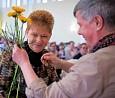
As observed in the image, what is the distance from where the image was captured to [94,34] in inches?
37.3

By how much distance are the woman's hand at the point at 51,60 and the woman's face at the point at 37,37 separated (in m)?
0.14

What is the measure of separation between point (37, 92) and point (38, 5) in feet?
25.7

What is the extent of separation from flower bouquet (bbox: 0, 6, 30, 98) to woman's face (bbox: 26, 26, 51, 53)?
16cm

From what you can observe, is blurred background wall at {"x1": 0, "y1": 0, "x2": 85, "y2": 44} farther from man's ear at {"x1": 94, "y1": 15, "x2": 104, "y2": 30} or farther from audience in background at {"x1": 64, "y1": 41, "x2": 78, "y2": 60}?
man's ear at {"x1": 94, "y1": 15, "x2": 104, "y2": 30}

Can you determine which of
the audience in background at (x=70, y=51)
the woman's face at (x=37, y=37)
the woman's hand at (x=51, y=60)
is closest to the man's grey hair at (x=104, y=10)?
the woman's hand at (x=51, y=60)

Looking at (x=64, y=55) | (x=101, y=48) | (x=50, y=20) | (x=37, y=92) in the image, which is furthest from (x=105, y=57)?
(x=64, y=55)

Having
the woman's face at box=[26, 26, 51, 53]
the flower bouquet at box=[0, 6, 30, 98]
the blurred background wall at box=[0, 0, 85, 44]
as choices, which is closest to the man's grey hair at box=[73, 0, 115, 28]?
the flower bouquet at box=[0, 6, 30, 98]

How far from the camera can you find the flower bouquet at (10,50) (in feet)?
3.31

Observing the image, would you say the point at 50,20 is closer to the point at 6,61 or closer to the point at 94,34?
the point at 6,61

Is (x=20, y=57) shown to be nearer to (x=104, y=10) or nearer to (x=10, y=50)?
(x=10, y=50)

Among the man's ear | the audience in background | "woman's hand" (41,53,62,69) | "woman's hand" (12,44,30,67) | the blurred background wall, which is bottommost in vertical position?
the audience in background

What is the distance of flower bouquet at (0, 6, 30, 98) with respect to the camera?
3.31 ft

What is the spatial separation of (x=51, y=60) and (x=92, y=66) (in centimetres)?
50

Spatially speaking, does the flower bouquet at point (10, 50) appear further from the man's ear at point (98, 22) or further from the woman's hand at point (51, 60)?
the man's ear at point (98, 22)
